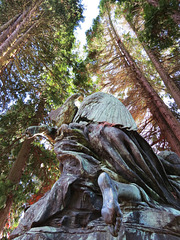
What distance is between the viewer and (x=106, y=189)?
4.57ft

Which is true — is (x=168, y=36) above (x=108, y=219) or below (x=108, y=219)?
above

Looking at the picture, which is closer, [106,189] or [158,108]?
[106,189]

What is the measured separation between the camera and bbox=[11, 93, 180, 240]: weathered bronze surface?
1376 millimetres

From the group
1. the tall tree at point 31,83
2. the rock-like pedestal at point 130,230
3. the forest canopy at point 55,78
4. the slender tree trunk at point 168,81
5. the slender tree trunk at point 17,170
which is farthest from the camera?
the slender tree trunk at point 168,81

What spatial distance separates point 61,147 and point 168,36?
4812 mm

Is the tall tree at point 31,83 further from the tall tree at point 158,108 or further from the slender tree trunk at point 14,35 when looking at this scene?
the tall tree at point 158,108

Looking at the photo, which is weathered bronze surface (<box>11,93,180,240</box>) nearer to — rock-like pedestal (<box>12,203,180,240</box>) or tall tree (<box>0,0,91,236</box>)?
rock-like pedestal (<box>12,203,180,240</box>)

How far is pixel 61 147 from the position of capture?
229 cm

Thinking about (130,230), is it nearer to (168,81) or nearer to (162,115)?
(162,115)

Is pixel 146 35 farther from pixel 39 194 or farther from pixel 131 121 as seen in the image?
pixel 39 194

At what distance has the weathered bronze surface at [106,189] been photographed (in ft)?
4.51

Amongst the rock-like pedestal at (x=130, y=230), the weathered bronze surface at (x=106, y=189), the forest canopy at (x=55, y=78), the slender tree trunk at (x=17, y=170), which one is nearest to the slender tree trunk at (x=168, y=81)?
the forest canopy at (x=55, y=78)

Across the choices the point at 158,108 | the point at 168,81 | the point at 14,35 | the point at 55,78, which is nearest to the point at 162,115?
the point at 158,108

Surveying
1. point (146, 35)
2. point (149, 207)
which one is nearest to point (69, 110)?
point (149, 207)
